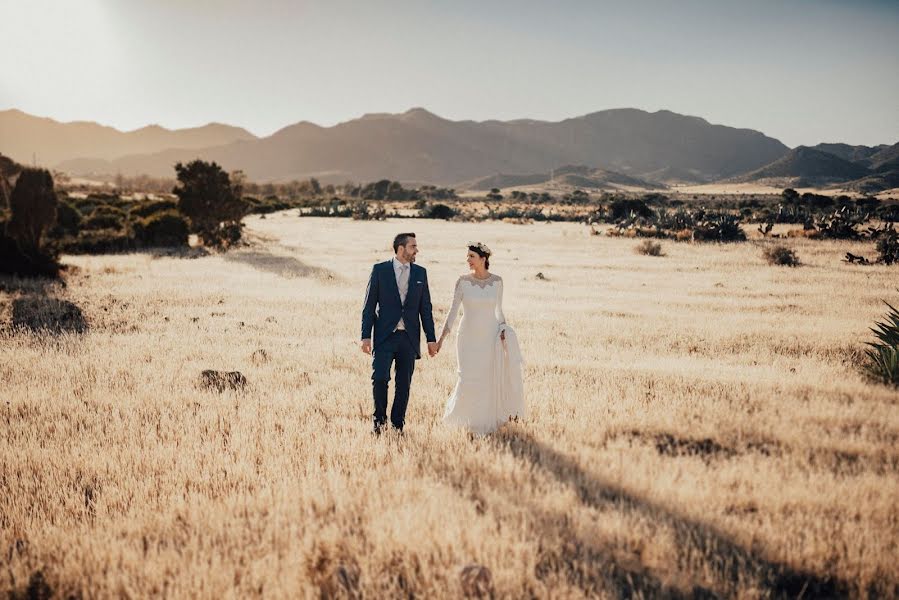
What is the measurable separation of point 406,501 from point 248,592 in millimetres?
1367

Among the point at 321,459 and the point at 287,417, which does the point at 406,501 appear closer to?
the point at 321,459

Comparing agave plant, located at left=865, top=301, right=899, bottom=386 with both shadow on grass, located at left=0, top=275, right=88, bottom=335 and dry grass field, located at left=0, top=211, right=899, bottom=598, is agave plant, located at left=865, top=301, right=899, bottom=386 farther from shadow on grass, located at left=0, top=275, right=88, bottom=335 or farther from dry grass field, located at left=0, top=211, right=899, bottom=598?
shadow on grass, located at left=0, top=275, right=88, bottom=335

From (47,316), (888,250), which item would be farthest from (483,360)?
(888,250)

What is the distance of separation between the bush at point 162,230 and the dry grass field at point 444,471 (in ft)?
66.7

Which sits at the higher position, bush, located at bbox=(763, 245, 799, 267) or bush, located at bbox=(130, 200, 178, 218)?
bush, located at bbox=(130, 200, 178, 218)

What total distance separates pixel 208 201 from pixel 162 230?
3338 millimetres

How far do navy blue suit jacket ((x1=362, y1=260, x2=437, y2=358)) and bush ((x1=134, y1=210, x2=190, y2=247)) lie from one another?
95.0ft

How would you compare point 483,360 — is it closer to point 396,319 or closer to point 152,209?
point 396,319

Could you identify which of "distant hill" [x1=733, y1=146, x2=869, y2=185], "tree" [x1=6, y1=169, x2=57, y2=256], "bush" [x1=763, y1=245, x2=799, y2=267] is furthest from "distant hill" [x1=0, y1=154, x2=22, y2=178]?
"distant hill" [x1=733, y1=146, x2=869, y2=185]

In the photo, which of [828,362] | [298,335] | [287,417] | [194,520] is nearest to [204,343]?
[298,335]

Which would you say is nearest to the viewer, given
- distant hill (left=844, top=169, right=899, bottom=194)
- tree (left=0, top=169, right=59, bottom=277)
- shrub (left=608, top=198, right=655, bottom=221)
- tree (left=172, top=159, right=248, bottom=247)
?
tree (left=0, top=169, right=59, bottom=277)

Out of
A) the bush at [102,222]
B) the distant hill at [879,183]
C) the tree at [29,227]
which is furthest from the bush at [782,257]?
the distant hill at [879,183]

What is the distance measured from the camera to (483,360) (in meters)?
6.28

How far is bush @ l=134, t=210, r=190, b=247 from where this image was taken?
30.0 m
